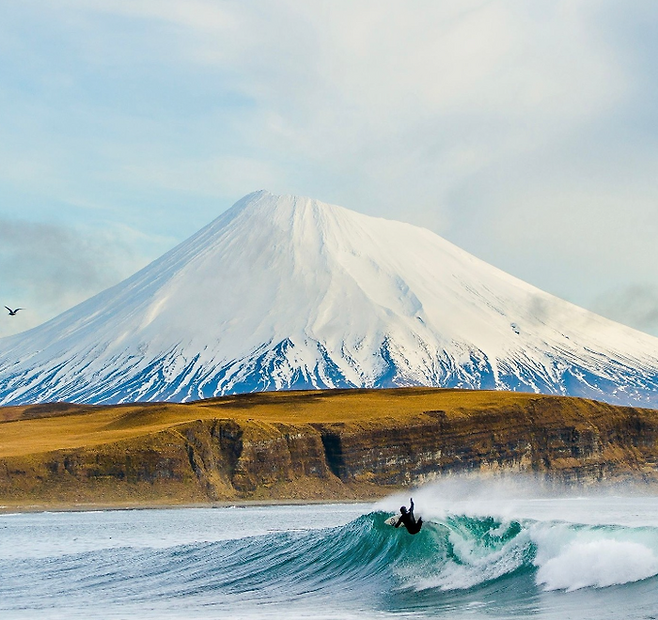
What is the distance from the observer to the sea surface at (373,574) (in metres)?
30.7

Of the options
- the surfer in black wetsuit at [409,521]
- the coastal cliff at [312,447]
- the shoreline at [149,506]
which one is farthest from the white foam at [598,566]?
the coastal cliff at [312,447]

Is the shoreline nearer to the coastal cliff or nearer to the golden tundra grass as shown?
the coastal cliff

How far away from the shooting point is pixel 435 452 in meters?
131

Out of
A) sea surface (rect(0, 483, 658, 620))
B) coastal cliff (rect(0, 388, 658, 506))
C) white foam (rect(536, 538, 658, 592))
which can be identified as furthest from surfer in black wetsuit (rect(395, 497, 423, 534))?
coastal cliff (rect(0, 388, 658, 506))

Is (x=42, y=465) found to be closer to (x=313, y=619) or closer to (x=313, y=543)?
(x=313, y=543)

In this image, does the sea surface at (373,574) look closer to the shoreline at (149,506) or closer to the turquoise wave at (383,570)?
the turquoise wave at (383,570)

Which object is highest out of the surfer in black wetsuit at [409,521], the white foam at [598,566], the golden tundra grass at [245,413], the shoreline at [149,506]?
the golden tundra grass at [245,413]

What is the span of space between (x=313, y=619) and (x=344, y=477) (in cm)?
9461

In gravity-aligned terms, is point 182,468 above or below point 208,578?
above

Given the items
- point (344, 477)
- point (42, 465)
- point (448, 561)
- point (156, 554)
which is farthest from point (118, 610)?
point (344, 477)

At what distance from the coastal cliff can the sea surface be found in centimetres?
5603

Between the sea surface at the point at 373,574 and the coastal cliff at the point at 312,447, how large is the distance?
184 feet

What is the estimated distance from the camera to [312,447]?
124562 mm

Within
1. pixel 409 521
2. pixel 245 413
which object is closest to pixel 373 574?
pixel 409 521
